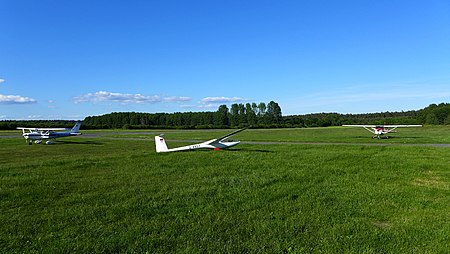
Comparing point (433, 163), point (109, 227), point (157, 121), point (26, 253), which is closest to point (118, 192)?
point (109, 227)

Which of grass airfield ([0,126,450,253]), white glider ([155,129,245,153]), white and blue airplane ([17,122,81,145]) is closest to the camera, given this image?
grass airfield ([0,126,450,253])

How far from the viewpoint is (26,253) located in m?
4.20

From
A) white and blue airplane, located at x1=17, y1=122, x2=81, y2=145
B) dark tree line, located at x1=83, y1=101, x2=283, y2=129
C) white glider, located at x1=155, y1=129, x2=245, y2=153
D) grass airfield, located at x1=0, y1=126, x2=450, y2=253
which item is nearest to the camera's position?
grass airfield, located at x1=0, y1=126, x2=450, y2=253

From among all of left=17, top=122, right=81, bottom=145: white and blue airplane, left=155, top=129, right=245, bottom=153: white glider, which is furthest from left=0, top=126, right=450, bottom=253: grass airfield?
left=17, top=122, right=81, bottom=145: white and blue airplane

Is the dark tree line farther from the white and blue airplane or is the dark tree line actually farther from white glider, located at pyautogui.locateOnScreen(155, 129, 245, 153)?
white glider, located at pyautogui.locateOnScreen(155, 129, 245, 153)

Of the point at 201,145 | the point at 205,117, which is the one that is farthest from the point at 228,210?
the point at 205,117

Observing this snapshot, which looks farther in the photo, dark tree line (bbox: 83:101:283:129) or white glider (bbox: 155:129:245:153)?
dark tree line (bbox: 83:101:283:129)

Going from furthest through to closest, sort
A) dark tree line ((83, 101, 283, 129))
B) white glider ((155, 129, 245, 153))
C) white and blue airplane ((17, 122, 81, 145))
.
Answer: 1. dark tree line ((83, 101, 283, 129))
2. white and blue airplane ((17, 122, 81, 145))
3. white glider ((155, 129, 245, 153))

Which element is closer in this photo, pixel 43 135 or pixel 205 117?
pixel 43 135

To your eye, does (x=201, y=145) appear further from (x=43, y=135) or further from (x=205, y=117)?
(x=205, y=117)

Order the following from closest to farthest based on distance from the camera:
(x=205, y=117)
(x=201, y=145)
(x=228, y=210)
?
(x=228, y=210) → (x=201, y=145) → (x=205, y=117)

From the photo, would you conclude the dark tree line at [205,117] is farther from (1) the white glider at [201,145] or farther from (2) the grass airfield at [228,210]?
(2) the grass airfield at [228,210]

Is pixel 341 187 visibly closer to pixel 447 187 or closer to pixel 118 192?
pixel 447 187

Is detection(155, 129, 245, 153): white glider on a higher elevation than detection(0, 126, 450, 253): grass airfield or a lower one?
higher
